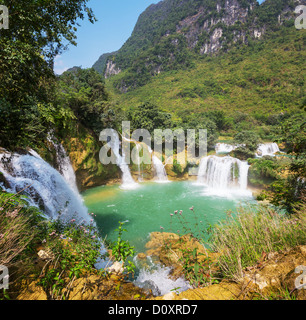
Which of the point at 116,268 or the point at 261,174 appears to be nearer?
the point at 116,268

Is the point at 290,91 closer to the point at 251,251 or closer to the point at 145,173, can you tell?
the point at 145,173

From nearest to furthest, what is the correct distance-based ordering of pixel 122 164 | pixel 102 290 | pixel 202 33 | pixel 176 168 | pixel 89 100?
pixel 102 290
pixel 89 100
pixel 122 164
pixel 176 168
pixel 202 33

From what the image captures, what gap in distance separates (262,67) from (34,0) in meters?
61.3

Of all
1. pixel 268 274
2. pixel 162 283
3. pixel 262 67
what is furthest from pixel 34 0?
pixel 262 67

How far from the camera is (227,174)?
39.8 feet
